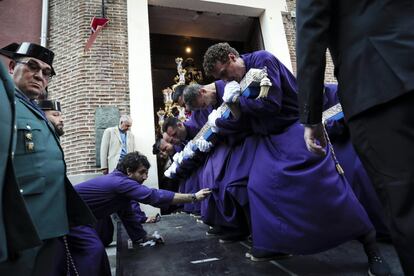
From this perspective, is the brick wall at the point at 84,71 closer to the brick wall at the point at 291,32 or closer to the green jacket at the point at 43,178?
the brick wall at the point at 291,32

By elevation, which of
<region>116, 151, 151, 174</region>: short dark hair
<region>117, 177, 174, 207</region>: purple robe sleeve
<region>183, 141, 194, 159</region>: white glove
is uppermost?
<region>183, 141, 194, 159</region>: white glove

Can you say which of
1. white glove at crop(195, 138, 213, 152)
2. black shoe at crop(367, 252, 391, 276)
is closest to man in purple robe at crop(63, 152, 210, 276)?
white glove at crop(195, 138, 213, 152)

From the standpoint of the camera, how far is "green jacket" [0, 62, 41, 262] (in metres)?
1.11

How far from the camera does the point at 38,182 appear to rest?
1485 mm

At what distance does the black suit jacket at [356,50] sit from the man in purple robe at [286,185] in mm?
787

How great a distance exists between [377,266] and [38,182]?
1909 millimetres

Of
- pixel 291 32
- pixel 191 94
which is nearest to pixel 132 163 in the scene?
pixel 191 94

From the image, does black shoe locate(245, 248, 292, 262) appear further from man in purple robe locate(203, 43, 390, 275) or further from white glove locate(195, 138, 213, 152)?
white glove locate(195, 138, 213, 152)

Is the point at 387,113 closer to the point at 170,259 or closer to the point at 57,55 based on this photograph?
the point at 170,259

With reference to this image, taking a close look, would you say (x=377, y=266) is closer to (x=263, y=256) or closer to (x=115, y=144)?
(x=263, y=256)

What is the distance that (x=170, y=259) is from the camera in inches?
102

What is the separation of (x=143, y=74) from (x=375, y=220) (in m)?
5.11

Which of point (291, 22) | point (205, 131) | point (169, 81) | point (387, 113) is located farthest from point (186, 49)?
point (387, 113)

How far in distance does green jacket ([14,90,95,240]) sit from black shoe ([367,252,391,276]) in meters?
1.65
